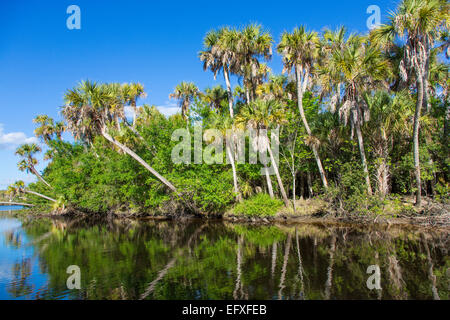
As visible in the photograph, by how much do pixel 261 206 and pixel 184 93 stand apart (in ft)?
59.3

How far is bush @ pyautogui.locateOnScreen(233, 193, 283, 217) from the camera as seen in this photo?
25406 mm

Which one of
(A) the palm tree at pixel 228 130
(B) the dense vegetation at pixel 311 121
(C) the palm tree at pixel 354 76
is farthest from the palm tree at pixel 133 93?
(C) the palm tree at pixel 354 76

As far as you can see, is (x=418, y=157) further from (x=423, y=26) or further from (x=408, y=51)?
(x=423, y=26)

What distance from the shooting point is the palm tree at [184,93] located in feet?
117

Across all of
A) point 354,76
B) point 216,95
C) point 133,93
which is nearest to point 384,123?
point 354,76

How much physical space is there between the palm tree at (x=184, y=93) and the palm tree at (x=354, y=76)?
17980mm

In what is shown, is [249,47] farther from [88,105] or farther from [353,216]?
[353,216]

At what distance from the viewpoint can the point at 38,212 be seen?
4416 centimetres

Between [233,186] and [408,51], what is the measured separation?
1727 centimetres

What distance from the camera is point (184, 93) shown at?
35.9 meters

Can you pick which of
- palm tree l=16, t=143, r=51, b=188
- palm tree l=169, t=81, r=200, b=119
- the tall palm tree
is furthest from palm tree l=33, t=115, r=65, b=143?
the tall palm tree

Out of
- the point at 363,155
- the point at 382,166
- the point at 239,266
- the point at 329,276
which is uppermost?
the point at 363,155

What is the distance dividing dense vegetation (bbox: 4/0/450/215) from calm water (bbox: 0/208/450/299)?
7.44 metres
